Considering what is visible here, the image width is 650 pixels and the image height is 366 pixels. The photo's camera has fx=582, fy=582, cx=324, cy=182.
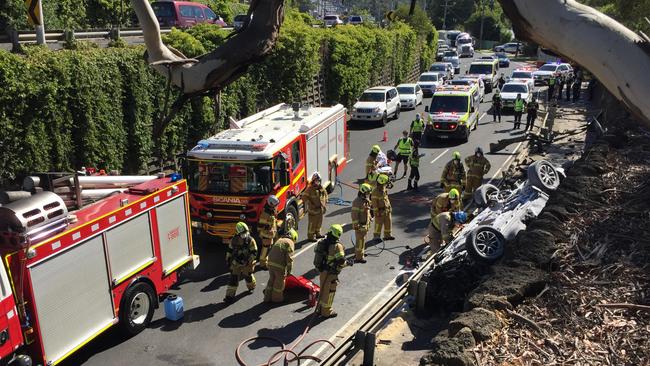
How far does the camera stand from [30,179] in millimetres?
8648

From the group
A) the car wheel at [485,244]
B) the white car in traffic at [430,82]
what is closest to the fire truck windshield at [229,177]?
the car wheel at [485,244]

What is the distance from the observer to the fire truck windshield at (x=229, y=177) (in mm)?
12375

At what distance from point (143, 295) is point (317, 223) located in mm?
5050

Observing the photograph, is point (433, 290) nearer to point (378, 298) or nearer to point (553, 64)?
point (378, 298)

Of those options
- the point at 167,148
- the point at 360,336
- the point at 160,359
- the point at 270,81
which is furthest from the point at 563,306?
the point at 270,81

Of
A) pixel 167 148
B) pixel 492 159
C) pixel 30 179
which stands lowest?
pixel 492 159

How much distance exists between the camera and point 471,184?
16.7m

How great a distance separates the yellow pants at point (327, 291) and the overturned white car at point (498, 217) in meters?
1.79

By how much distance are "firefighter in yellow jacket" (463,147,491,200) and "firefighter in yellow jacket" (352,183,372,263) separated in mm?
5194

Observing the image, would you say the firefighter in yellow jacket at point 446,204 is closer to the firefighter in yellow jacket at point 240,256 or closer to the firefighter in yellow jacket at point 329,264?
the firefighter in yellow jacket at point 329,264

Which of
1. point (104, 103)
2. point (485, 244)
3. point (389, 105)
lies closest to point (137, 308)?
point (485, 244)

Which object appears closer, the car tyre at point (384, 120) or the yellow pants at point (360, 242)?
the yellow pants at point (360, 242)

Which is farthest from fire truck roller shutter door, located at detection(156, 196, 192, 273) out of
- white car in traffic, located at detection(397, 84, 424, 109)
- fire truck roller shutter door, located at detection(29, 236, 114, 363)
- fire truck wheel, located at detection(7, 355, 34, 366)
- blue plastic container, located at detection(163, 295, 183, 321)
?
white car in traffic, located at detection(397, 84, 424, 109)

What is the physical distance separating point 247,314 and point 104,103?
316 inches
